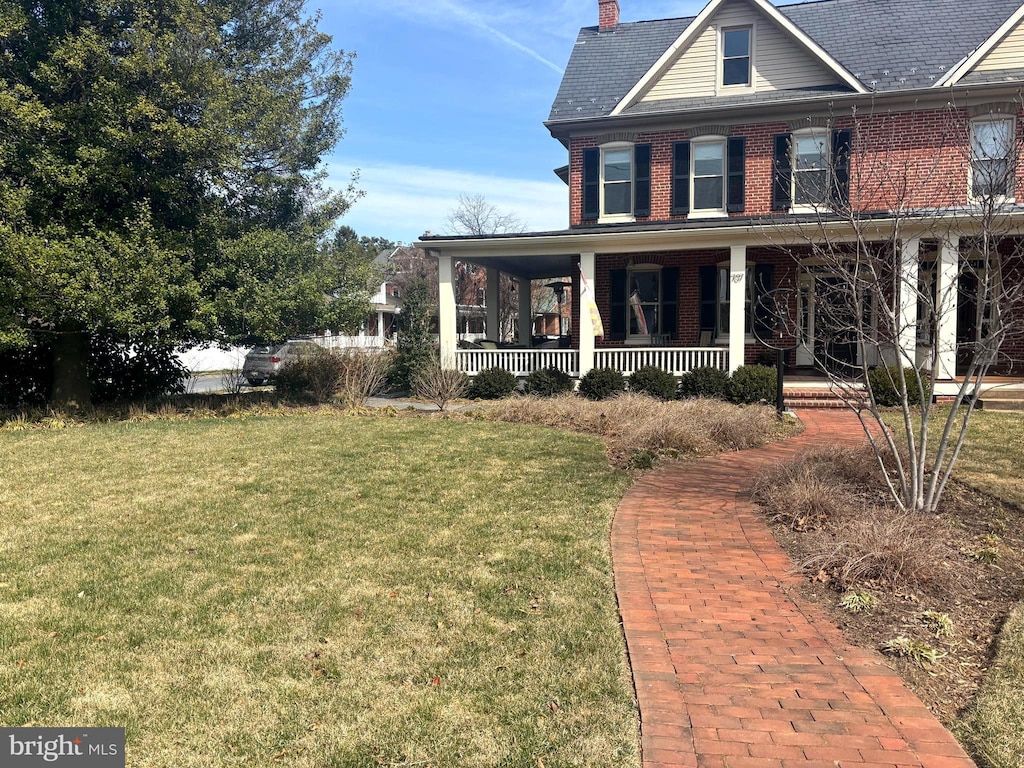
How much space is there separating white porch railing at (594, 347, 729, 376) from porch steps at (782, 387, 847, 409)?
1.44 m

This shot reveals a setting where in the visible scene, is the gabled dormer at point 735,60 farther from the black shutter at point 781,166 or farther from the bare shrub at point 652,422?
the bare shrub at point 652,422

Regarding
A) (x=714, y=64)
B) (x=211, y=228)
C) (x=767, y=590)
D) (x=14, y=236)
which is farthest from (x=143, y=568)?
(x=714, y=64)

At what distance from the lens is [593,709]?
323 centimetres

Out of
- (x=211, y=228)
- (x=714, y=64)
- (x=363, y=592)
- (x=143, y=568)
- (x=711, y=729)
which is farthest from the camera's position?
(x=714, y=64)

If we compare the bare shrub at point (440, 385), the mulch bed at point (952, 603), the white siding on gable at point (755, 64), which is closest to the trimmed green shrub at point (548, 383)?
the bare shrub at point (440, 385)

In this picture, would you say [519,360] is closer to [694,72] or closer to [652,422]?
[652,422]

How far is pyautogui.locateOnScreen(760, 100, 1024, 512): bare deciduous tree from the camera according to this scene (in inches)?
228

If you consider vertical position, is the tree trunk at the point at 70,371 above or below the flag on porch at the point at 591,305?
below

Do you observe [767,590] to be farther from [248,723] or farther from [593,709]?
[248,723]

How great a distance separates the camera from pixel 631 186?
17844 mm

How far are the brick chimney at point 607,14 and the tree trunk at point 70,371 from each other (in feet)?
54.7

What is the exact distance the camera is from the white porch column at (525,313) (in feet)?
69.9

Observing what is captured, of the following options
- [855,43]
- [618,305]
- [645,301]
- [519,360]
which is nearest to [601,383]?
[519,360]

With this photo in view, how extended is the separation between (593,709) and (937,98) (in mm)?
17646
